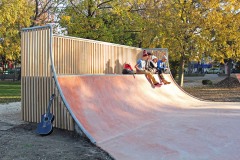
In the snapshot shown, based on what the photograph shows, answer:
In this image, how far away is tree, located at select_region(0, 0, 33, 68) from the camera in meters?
14.4

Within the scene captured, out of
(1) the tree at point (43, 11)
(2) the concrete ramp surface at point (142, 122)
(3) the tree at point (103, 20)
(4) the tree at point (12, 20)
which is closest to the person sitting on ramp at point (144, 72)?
(2) the concrete ramp surface at point (142, 122)

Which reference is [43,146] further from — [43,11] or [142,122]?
[43,11]

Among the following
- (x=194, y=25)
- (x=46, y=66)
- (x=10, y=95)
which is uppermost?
(x=194, y=25)

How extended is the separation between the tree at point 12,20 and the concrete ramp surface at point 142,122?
777cm

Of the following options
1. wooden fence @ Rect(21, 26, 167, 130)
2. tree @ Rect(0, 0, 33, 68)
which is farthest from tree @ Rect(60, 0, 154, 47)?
wooden fence @ Rect(21, 26, 167, 130)

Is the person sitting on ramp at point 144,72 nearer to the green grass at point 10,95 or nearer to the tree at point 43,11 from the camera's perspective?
the green grass at point 10,95

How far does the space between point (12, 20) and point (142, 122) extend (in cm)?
1116

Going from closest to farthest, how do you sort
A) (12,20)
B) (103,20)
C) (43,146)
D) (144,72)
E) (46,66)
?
(43,146)
(46,66)
(144,72)
(12,20)
(103,20)

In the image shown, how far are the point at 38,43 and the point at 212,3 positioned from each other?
499 inches

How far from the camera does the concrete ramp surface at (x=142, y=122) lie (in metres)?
5.41

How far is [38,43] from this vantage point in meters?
7.53

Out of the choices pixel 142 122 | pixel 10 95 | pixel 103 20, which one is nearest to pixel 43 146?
pixel 142 122

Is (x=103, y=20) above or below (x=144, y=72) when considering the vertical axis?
above

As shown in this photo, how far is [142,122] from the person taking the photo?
775cm
